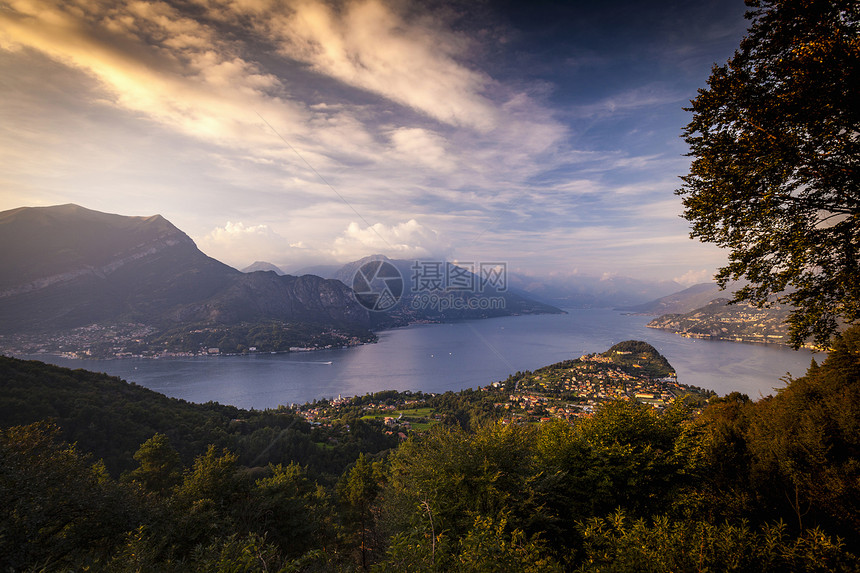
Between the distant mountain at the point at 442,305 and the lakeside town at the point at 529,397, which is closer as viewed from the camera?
the lakeside town at the point at 529,397

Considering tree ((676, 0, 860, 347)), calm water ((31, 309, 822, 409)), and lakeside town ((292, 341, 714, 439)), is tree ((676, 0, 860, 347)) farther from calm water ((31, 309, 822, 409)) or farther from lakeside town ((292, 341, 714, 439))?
calm water ((31, 309, 822, 409))

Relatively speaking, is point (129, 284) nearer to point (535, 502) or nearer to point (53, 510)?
point (53, 510)

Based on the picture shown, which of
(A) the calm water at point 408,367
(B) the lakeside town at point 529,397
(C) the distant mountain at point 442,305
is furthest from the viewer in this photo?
(C) the distant mountain at point 442,305

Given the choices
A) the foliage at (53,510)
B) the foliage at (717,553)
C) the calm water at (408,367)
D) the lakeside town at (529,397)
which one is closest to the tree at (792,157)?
the foliage at (717,553)

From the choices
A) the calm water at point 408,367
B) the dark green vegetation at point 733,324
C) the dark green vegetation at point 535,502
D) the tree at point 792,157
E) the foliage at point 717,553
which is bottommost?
the calm water at point 408,367

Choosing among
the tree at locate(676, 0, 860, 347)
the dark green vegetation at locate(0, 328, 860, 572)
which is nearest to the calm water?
the dark green vegetation at locate(0, 328, 860, 572)

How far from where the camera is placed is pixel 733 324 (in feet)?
302

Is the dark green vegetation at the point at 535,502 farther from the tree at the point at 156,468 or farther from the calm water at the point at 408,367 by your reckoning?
the calm water at the point at 408,367

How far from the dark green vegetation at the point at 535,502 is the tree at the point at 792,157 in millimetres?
2979

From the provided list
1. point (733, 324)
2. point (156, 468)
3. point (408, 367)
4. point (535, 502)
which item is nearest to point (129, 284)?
point (408, 367)

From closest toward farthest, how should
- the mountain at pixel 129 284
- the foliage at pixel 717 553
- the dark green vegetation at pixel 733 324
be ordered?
1. the foliage at pixel 717 553
2. the mountain at pixel 129 284
3. the dark green vegetation at pixel 733 324

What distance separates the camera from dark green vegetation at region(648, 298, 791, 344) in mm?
80438

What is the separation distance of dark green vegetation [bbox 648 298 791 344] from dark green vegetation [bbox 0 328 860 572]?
9461cm

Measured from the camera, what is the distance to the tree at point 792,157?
3.34 meters
